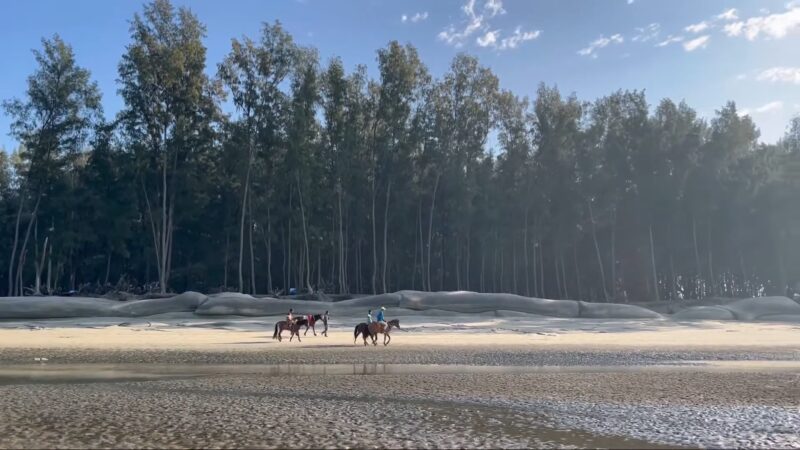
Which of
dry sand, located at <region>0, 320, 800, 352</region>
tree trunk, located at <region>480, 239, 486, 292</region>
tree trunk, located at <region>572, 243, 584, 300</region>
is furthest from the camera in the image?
tree trunk, located at <region>572, 243, 584, 300</region>

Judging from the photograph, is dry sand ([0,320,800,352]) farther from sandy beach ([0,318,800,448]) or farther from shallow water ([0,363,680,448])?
shallow water ([0,363,680,448])

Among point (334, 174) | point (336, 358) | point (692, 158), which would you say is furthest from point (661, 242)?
point (336, 358)

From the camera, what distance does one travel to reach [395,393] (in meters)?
11.2

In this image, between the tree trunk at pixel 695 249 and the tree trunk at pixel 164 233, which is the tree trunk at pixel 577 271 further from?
the tree trunk at pixel 164 233

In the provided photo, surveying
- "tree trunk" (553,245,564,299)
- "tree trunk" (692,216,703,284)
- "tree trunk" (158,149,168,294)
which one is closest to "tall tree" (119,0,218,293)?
"tree trunk" (158,149,168,294)

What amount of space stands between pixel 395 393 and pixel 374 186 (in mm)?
35042

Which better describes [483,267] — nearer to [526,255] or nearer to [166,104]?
[526,255]

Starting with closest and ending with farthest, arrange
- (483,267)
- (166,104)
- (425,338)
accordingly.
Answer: (425,338), (166,104), (483,267)

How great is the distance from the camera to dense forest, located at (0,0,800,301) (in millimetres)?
40406

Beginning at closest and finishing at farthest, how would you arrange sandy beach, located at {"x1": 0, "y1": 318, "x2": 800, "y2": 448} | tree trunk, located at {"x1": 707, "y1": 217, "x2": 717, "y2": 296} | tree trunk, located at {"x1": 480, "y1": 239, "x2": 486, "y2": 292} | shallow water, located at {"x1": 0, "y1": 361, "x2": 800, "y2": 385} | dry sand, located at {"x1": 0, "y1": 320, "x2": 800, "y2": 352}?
sandy beach, located at {"x1": 0, "y1": 318, "x2": 800, "y2": 448}, shallow water, located at {"x1": 0, "y1": 361, "x2": 800, "y2": 385}, dry sand, located at {"x1": 0, "y1": 320, "x2": 800, "y2": 352}, tree trunk, located at {"x1": 707, "y1": 217, "x2": 717, "y2": 296}, tree trunk, located at {"x1": 480, "y1": 239, "x2": 486, "y2": 292}

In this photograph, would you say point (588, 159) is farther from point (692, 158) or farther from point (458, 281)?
point (458, 281)

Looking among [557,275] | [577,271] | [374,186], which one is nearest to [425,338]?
[374,186]

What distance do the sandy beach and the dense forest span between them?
20.4 metres

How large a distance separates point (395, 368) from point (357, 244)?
33.0m
